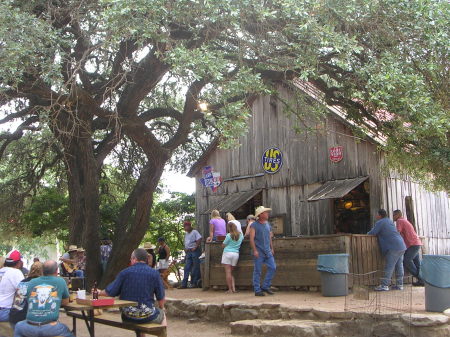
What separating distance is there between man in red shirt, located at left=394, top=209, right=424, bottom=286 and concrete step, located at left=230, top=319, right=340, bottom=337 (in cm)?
414

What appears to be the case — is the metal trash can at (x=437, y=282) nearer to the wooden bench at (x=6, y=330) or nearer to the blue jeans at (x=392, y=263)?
the blue jeans at (x=392, y=263)

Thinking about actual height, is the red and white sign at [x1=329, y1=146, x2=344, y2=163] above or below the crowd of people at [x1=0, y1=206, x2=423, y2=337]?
above

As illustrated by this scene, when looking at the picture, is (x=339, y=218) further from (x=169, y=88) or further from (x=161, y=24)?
(x=161, y=24)

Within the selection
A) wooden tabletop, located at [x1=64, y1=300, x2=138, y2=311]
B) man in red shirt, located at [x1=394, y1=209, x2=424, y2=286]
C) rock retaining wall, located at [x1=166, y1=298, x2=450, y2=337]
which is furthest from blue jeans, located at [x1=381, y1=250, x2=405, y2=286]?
wooden tabletop, located at [x1=64, y1=300, x2=138, y2=311]

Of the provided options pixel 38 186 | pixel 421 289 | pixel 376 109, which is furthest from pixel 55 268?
pixel 38 186

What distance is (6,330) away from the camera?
7973mm

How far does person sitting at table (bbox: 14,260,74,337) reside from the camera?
6.68 m

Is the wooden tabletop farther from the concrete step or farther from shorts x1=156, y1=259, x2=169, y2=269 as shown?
shorts x1=156, y1=259, x2=169, y2=269

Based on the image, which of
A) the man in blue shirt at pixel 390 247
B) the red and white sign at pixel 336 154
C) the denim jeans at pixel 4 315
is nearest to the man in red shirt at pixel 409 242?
the man in blue shirt at pixel 390 247

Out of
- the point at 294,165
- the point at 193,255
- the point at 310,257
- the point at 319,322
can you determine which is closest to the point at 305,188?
the point at 294,165

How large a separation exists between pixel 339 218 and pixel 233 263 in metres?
4.75

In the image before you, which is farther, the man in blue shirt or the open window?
the open window

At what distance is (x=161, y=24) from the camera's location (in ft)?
36.1

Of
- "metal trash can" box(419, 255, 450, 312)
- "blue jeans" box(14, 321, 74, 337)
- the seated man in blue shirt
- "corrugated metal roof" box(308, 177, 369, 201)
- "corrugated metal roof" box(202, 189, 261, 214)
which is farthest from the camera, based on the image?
"corrugated metal roof" box(202, 189, 261, 214)
